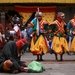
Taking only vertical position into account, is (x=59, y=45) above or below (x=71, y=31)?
below

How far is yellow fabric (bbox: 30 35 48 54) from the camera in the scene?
12094 millimetres

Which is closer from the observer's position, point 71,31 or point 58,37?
point 58,37

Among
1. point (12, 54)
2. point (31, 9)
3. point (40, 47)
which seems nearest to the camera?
point (12, 54)

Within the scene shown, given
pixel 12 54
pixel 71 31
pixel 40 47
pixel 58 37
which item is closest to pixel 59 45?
pixel 58 37

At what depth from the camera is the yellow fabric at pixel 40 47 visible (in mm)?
12094

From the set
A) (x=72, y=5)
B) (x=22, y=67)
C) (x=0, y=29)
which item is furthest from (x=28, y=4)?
(x=22, y=67)

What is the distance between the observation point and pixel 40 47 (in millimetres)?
12109

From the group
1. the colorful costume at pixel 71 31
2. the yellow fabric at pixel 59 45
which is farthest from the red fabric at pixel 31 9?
the yellow fabric at pixel 59 45

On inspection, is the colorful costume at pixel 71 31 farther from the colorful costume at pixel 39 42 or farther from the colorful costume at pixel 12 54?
the colorful costume at pixel 12 54

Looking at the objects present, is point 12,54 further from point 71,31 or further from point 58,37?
point 71,31

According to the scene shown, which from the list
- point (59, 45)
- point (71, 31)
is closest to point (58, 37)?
point (59, 45)

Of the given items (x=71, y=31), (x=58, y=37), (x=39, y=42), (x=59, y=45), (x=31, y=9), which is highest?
(x=31, y=9)

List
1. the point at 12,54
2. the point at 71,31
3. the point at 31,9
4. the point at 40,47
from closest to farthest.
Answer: the point at 12,54 → the point at 40,47 → the point at 71,31 → the point at 31,9

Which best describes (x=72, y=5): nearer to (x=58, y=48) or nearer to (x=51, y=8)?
(x=51, y=8)
